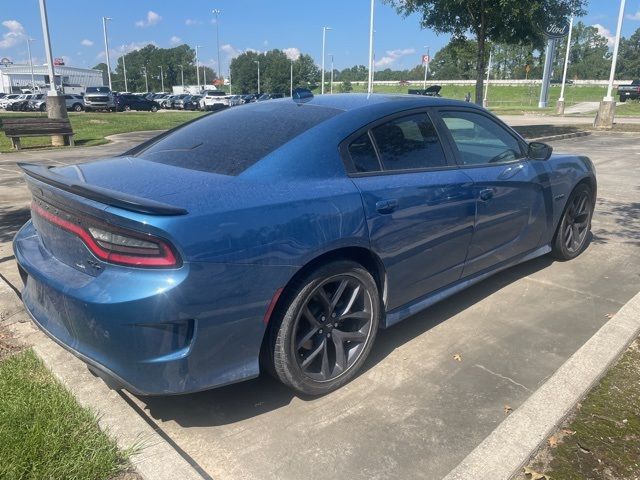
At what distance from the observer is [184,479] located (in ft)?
7.02

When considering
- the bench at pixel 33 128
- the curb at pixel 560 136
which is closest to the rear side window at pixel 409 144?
the bench at pixel 33 128

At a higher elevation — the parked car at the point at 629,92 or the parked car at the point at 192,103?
A: the parked car at the point at 629,92

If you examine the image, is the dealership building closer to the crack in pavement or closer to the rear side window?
the rear side window

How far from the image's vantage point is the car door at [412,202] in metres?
Answer: 2.89

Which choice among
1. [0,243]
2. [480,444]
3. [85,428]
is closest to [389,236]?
[480,444]

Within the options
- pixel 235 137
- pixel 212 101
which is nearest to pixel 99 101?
pixel 212 101

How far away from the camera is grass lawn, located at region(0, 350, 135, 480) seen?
2.17 meters

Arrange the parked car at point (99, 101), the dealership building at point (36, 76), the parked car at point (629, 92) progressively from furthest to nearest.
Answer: the dealership building at point (36, 76)
the parked car at point (629, 92)
the parked car at point (99, 101)

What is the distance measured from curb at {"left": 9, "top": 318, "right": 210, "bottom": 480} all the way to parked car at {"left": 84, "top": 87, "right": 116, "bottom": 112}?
43.1 meters

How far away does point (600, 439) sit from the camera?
8.13 feet

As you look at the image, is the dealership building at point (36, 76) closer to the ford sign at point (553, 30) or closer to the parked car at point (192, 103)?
the parked car at point (192, 103)

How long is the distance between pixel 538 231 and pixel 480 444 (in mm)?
2411

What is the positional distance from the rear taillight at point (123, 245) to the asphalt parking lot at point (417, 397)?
92cm

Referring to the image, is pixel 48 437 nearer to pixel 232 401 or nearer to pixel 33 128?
pixel 232 401
